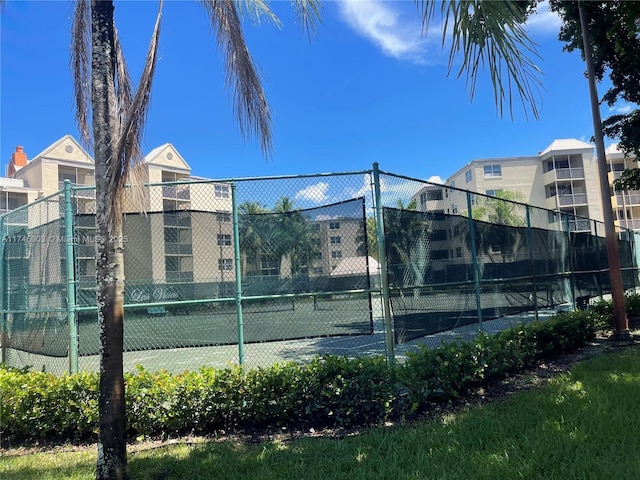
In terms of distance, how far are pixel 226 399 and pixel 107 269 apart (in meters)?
1.96

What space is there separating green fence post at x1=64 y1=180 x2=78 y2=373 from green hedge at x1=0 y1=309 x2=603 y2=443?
343 millimetres

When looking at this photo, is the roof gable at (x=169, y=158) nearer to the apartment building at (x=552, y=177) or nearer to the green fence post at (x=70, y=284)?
the apartment building at (x=552, y=177)

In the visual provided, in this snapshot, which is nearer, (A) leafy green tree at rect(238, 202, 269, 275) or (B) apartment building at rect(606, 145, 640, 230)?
(A) leafy green tree at rect(238, 202, 269, 275)

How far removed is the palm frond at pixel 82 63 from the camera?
15.0ft

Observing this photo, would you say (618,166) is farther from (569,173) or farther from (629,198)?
(569,173)

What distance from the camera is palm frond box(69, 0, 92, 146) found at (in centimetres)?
456

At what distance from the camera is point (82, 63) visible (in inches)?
192

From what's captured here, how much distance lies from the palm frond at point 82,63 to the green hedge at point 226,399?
2.91 m

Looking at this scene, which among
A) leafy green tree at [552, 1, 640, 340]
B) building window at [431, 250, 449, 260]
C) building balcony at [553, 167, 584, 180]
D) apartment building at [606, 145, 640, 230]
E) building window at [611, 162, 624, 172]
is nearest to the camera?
building window at [431, 250, 449, 260]

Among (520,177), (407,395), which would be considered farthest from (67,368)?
(520,177)

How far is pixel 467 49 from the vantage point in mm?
2664

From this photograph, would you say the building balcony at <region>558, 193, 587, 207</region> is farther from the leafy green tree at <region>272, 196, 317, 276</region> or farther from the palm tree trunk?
the palm tree trunk

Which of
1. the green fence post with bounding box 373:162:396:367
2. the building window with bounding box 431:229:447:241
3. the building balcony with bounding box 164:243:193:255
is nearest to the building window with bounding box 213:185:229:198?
the building balcony with bounding box 164:243:193:255

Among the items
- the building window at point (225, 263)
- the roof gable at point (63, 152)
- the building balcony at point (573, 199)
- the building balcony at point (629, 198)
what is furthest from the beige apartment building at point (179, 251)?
the building balcony at point (629, 198)
